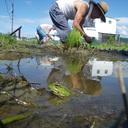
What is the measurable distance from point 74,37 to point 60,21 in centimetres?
68

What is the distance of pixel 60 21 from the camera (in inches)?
176

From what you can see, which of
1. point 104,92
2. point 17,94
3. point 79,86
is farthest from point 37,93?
point 104,92

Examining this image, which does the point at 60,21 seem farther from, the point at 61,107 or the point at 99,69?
the point at 61,107

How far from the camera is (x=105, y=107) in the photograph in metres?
0.95

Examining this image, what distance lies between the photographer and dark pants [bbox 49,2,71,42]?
4.42 m

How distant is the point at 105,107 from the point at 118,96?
289 mm

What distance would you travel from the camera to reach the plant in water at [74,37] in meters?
4.26

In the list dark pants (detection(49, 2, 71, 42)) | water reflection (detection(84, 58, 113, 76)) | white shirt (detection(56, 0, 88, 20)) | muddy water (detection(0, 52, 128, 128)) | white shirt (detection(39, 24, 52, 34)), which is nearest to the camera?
muddy water (detection(0, 52, 128, 128))

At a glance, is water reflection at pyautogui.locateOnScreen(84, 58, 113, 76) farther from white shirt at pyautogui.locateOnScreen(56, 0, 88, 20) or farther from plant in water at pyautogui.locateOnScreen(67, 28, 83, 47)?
white shirt at pyautogui.locateOnScreen(56, 0, 88, 20)

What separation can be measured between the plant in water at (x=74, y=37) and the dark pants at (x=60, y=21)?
29cm

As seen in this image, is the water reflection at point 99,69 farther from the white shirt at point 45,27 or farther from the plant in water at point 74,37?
the white shirt at point 45,27

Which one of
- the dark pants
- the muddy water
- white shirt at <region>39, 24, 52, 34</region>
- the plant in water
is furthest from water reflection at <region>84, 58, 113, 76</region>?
white shirt at <region>39, 24, 52, 34</region>

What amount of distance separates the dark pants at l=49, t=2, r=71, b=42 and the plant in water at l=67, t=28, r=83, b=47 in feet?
0.96

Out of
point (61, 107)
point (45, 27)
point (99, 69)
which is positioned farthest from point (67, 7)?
point (45, 27)
